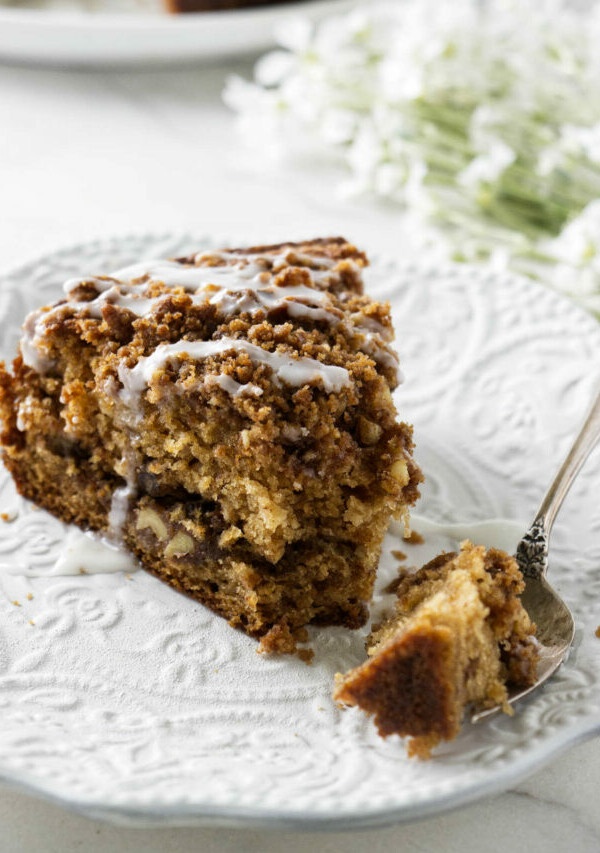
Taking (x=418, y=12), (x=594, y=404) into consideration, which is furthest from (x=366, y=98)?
(x=594, y=404)

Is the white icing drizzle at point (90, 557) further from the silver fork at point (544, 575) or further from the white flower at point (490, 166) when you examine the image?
the white flower at point (490, 166)

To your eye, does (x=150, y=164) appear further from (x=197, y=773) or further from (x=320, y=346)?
(x=197, y=773)

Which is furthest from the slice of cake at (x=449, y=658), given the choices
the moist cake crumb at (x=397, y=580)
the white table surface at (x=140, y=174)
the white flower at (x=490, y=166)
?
the white flower at (x=490, y=166)

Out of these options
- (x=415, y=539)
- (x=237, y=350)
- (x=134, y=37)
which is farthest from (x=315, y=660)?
(x=134, y=37)

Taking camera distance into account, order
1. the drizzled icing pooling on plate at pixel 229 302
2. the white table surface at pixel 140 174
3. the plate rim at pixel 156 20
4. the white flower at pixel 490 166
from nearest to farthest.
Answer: the drizzled icing pooling on plate at pixel 229 302, the white flower at pixel 490 166, the white table surface at pixel 140 174, the plate rim at pixel 156 20

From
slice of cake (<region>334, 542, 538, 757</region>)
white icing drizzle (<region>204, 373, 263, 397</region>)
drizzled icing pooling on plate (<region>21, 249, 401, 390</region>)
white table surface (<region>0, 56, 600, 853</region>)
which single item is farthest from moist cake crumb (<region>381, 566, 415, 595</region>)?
white table surface (<region>0, 56, 600, 853</region>)

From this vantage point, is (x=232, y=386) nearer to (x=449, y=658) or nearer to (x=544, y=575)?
(x=449, y=658)
